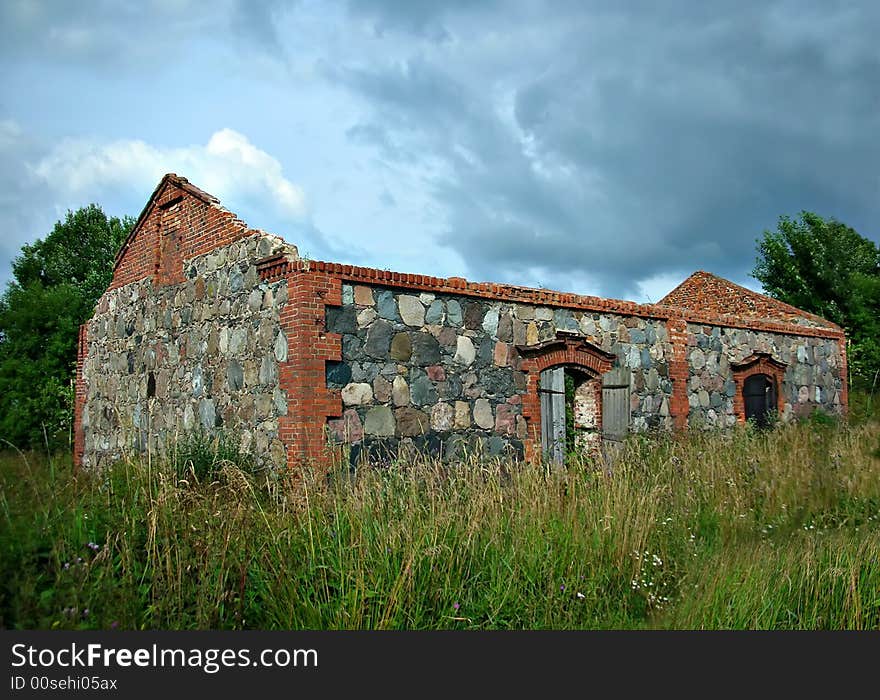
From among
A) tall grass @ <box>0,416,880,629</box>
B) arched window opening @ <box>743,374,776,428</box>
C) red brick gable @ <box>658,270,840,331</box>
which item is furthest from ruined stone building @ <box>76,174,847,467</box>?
red brick gable @ <box>658,270,840,331</box>

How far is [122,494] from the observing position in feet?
19.0

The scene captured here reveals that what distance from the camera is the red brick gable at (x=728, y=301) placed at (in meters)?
20.2

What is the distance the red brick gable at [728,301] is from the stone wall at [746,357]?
1.06 meters

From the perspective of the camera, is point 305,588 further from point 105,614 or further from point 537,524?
point 537,524

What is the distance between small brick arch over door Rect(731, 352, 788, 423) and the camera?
1631cm

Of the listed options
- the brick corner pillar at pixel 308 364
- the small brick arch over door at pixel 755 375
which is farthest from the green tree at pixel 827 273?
the brick corner pillar at pixel 308 364

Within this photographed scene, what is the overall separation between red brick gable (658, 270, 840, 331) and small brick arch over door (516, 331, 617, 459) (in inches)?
310

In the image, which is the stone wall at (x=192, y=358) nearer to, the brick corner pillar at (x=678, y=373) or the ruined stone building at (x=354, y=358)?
the ruined stone building at (x=354, y=358)

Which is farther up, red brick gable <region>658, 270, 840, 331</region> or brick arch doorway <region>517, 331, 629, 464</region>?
red brick gable <region>658, 270, 840, 331</region>

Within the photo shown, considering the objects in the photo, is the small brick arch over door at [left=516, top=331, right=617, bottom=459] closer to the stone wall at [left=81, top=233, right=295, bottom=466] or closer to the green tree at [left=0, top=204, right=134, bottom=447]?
the stone wall at [left=81, top=233, right=295, bottom=466]

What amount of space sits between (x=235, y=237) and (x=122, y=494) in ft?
20.1

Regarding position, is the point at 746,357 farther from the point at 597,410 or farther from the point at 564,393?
the point at 564,393

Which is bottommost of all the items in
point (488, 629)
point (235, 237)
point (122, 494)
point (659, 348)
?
point (488, 629)

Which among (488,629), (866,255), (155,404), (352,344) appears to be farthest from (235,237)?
(866,255)
